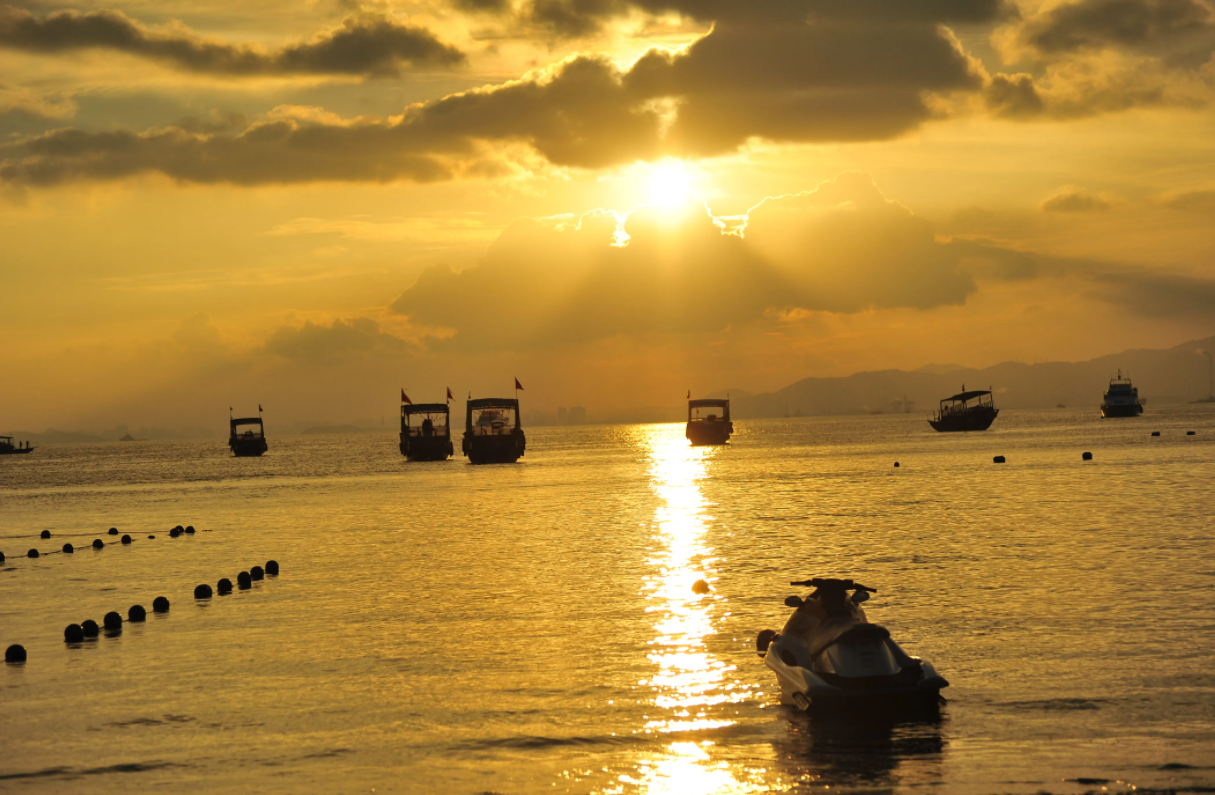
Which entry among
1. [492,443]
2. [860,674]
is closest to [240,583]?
[860,674]

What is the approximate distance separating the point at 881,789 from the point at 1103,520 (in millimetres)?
34498

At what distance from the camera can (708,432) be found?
534 ft

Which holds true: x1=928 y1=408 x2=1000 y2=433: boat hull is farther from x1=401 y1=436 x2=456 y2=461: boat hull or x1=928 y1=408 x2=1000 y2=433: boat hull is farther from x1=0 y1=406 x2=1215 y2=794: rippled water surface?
x1=0 y1=406 x2=1215 y2=794: rippled water surface

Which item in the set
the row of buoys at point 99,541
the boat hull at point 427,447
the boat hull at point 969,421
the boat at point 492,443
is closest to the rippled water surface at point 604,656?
the row of buoys at point 99,541

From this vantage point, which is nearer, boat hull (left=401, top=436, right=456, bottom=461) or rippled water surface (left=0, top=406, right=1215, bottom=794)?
rippled water surface (left=0, top=406, right=1215, bottom=794)

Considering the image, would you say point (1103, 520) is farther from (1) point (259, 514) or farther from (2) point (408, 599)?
(1) point (259, 514)

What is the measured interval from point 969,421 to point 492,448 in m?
89.3

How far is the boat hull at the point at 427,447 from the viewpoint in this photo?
132m

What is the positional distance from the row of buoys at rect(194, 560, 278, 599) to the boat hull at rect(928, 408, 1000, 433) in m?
151

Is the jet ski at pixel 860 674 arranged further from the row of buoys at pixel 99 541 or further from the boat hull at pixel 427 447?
the boat hull at pixel 427 447

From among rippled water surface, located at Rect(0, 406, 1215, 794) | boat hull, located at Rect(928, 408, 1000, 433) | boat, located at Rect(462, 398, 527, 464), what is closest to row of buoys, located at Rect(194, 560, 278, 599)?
rippled water surface, located at Rect(0, 406, 1215, 794)

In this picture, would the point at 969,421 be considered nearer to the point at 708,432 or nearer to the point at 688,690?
the point at 708,432

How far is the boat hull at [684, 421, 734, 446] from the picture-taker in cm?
16138

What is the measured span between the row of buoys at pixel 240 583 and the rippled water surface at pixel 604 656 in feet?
2.37
